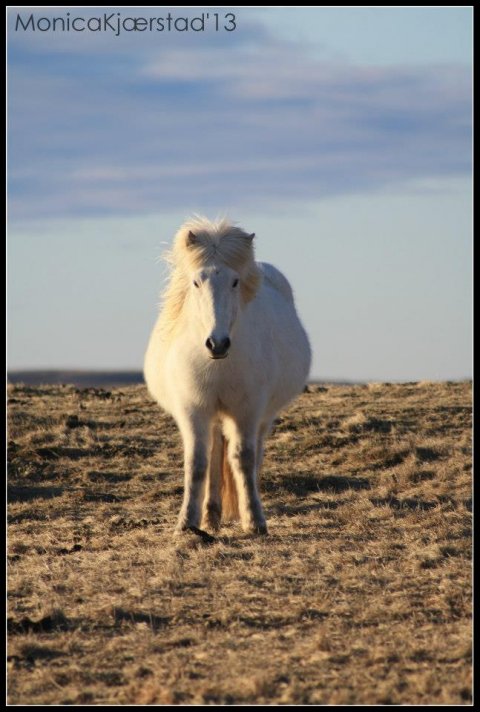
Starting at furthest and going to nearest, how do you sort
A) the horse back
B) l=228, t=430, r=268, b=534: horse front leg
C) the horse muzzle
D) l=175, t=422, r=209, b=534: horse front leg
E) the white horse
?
1. the horse back
2. l=228, t=430, r=268, b=534: horse front leg
3. l=175, t=422, r=209, b=534: horse front leg
4. the white horse
5. the horse muzzle

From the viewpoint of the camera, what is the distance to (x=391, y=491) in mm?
11695

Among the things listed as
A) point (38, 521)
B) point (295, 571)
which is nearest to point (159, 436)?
point (38, 521)

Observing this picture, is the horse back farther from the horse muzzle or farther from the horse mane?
the horse muzzle

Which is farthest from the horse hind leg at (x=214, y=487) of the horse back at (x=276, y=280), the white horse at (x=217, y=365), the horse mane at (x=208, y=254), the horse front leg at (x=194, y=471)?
the horse back at (x=276, y=280)

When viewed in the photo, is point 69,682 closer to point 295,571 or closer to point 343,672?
point 343,672

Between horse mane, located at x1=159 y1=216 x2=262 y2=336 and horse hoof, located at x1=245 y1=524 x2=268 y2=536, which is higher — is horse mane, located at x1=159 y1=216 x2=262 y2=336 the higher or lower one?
the higher one

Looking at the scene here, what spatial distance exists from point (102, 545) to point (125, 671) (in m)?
3.56

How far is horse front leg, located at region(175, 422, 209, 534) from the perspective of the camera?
9258 millimetres

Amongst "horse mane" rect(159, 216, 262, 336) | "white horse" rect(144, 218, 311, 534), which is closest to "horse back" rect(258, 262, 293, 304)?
"white horse" rect(144, 218, 311, 534)

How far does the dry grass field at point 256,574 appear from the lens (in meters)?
5.57

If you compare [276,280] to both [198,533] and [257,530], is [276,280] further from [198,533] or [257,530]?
[198,533]

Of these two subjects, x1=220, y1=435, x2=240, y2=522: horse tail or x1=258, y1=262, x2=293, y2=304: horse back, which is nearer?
x1=220, y1=435, x2=240, y2=522: horse tail

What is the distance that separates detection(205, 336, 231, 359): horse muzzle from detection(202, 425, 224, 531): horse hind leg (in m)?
1.66

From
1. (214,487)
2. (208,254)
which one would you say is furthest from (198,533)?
(208,254)
